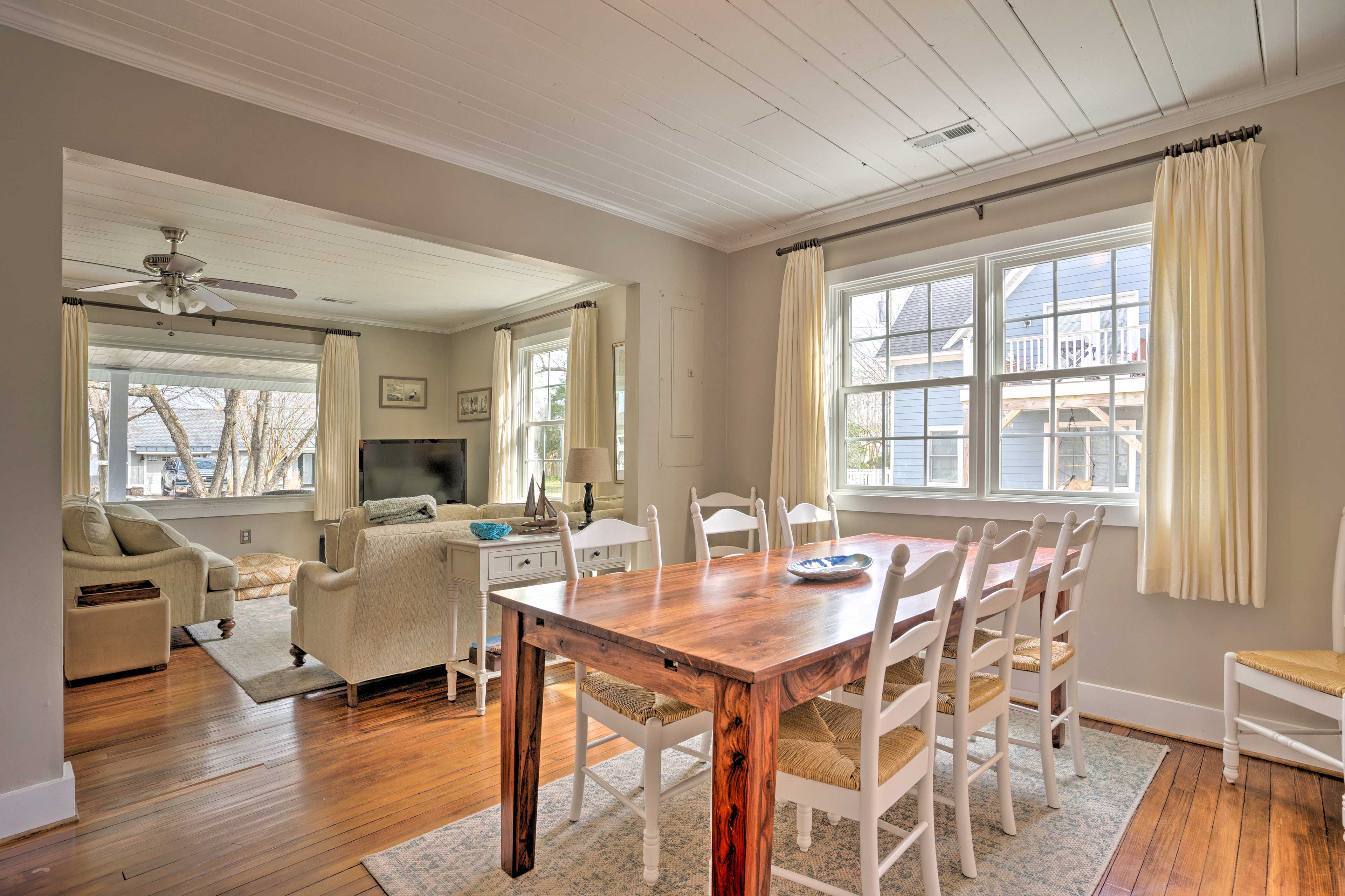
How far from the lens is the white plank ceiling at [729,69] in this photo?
7.41 feet

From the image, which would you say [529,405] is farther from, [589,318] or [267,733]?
[267,733]

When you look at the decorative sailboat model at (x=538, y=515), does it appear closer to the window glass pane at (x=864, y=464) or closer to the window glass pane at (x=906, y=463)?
the window glass pane at (x=864, y=464)

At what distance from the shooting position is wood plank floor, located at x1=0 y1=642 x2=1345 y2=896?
1.98 m

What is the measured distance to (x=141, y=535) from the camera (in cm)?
434

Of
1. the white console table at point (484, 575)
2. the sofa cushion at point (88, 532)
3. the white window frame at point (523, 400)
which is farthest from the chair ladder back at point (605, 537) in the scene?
the white window frame at point (523, 400)

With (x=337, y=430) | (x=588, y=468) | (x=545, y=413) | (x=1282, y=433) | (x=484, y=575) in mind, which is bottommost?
(x=484, y=575)

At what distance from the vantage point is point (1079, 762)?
2594 millimetres

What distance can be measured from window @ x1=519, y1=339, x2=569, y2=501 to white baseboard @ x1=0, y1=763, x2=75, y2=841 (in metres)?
3.85

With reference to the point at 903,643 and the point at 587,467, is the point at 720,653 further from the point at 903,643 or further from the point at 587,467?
the point at 587,467

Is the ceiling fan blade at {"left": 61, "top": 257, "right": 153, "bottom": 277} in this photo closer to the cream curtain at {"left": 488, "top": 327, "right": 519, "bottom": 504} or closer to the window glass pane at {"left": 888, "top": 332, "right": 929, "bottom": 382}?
the cream curtain at {"left": 488, "top": 327, "right": 519, "bottom": 504}

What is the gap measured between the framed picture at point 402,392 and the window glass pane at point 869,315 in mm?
5140

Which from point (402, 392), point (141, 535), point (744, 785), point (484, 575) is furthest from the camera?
point (402, 392)

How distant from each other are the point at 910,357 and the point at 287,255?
4249mm

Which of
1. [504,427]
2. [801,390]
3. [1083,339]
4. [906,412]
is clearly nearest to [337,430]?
[504,427]
